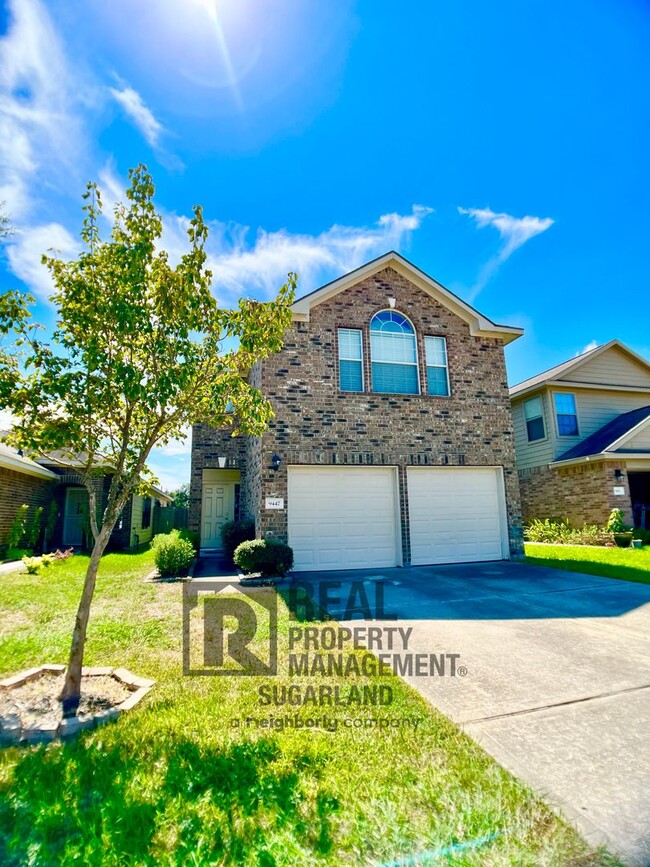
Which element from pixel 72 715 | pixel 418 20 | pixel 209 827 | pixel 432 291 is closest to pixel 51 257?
pixel 72 715

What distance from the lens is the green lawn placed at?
8991 mm

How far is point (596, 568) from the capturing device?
9555 millimetres

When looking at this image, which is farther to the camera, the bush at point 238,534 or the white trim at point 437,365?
the white trim at point 437,365

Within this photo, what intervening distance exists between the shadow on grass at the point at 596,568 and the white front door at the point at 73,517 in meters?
14.8

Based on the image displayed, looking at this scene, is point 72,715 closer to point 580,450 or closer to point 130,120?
point 130,120

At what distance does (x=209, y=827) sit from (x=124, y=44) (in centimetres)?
874

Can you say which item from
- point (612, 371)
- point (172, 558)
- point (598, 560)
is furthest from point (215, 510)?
point (612, 371)

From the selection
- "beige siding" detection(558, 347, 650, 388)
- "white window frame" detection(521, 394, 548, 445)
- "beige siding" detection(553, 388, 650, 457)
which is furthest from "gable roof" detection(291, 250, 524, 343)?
"beige siding" detection(558, 347, 650, 388)

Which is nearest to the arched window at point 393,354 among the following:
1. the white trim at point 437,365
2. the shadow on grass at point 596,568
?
the white trim at point 437,365

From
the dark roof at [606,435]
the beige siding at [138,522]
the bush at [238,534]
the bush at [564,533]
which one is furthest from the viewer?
the beige siding at [138,522]

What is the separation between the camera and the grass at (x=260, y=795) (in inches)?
77.0

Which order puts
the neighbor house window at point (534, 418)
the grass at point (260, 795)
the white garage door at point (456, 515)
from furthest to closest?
1. the neighbor house window at point (534, 418)
2. the white garage door at point (456, 515)
3. the grass at point (260, 795)

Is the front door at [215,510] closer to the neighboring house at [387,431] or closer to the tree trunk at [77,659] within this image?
the neighboring house at [387,431]

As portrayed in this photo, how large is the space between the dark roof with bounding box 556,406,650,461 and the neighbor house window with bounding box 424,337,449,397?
6820mm
